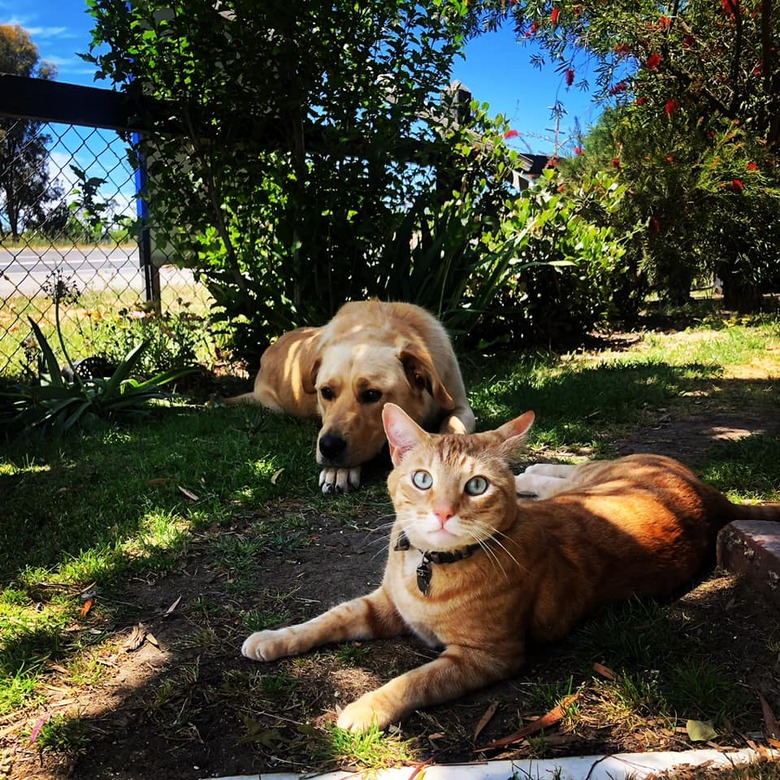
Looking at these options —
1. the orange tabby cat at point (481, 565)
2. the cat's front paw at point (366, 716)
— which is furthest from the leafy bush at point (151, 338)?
the cat's front paw at point (366, 716)

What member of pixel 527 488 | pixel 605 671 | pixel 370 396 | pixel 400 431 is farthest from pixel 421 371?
pixel 605 671

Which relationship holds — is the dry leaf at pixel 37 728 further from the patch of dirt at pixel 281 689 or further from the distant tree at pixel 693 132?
the distant tree at pixel 693 132

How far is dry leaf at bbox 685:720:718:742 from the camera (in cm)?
186

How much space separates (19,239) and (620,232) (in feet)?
21.2

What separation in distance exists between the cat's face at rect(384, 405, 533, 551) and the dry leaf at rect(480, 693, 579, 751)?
1.68ft

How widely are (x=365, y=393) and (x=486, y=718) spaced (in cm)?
210

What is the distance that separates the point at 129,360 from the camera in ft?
17.6

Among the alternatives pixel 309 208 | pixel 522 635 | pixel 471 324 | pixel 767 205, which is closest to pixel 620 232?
pixel 767 205

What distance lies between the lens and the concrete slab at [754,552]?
7.64 ft

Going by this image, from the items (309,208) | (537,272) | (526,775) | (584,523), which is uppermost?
(309,208)

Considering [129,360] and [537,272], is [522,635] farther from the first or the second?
[537,272]

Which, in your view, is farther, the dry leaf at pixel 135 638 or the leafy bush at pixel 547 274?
the leafy bush at pixel 547 274

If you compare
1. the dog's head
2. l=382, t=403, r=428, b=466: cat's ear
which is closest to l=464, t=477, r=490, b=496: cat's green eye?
l=382, t=403, r=428, b=466: cat's ear

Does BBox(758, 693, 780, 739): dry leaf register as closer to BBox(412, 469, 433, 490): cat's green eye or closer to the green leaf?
BBox(412, 469, 433, 490): cat's green eye
